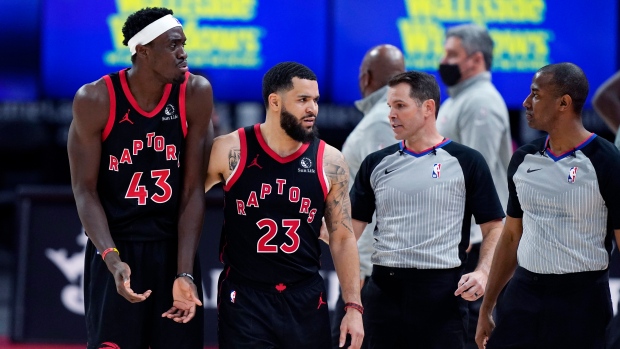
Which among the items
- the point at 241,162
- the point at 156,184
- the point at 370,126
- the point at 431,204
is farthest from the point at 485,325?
the point at 156,184

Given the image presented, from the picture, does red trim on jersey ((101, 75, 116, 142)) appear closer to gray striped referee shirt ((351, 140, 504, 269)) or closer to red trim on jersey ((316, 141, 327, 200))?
red trim on jersey ((316, 141, 327, 200))

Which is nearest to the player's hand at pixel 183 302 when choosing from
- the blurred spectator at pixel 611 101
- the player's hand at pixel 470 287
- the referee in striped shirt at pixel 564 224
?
the player's hand at pixel 470 287

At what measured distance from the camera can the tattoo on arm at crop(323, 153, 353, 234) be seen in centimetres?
493

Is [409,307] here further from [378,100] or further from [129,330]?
[378,100]

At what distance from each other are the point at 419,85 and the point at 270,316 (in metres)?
1.42

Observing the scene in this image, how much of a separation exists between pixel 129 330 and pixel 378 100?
2355 mm

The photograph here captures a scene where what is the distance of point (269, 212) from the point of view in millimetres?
4820

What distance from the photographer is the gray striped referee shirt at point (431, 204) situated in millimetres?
5121

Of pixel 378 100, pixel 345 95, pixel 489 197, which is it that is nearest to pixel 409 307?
pixel 489 197

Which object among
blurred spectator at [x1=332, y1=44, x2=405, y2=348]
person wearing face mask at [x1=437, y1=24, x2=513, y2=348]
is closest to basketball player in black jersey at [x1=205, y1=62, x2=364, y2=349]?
blurred spectator at [x1=332, y1=44, x2=405, y2=348]

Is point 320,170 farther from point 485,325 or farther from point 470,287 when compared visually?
point 485,325

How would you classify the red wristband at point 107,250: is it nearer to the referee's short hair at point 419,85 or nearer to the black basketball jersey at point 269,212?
the black basketball jersey at point 269,212

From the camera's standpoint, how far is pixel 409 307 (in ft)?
16.7

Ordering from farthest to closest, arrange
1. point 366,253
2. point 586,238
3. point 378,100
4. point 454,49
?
point 454,49 → point 378,100 → point 366,253 → point 586,238
